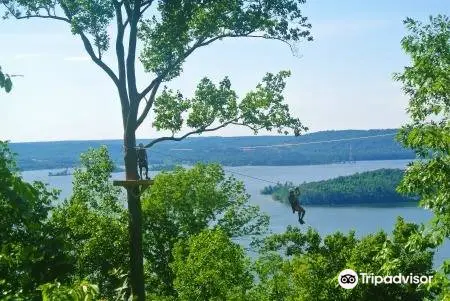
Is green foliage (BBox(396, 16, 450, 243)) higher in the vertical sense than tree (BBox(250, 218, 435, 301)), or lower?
higher

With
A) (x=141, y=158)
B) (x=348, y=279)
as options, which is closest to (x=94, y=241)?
(x=141, y=158)

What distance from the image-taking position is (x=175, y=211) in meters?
30.5

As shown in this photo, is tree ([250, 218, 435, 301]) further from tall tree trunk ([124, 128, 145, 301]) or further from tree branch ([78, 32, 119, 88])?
tree branch ([78, 32, 119, 88])

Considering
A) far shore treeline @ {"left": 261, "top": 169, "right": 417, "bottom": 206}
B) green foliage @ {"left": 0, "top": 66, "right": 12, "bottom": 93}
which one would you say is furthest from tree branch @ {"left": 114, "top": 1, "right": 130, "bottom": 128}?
far shore treeline @ {"left": 261, "top": 169, "right": 417, "bottom": 206}

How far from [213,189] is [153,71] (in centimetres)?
1730

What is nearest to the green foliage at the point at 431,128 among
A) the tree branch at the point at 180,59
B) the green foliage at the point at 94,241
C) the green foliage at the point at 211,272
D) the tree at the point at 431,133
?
the tree at the point at 431,133

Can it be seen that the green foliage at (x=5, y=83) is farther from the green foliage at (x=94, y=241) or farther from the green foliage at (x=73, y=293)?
the green foliage at (x=94, y=241)

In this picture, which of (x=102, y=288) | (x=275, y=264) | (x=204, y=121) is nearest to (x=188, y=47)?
(x=204, y=121)

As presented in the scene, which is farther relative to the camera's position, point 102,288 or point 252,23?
point 102,288

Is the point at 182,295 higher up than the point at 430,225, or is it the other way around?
the point at 430,225

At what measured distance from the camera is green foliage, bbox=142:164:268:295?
29250 mm

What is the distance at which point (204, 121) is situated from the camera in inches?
611

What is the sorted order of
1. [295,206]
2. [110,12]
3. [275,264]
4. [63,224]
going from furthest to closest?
[275,264]
[63,224]
[295,206]
[110,12]

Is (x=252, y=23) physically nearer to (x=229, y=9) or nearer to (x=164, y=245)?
(x=229, y=9)
